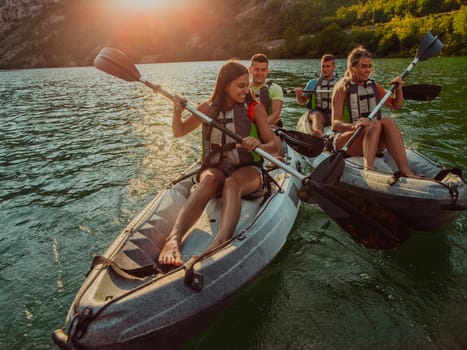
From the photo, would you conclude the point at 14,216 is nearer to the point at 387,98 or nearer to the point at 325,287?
the point at 325,287

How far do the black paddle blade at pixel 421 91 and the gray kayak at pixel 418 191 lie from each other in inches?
71.3

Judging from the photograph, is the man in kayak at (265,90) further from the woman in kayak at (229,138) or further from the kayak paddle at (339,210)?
the kayak paddle at (339,210)

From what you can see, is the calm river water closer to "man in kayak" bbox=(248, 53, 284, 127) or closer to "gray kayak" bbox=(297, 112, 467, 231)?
"gray kayak" bbox=(297, 112, 467, 231)

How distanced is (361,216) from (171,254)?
1.78 meters

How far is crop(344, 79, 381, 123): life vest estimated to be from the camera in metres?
5.02

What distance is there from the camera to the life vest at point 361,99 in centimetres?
502

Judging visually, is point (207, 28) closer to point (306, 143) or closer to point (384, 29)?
point (384, 29)

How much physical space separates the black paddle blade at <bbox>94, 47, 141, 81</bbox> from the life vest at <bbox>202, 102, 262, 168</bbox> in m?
1.24

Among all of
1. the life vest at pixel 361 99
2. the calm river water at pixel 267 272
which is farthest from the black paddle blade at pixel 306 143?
the life vest at pixel 361 99

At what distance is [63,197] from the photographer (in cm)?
576

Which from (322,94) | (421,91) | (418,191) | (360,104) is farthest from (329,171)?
(322,94)

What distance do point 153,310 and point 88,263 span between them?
2.11 m

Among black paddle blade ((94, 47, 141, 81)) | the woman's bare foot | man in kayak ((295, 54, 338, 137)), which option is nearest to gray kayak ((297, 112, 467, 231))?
the woman's bare foot

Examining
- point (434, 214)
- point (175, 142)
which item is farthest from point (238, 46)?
point (434, 214)
